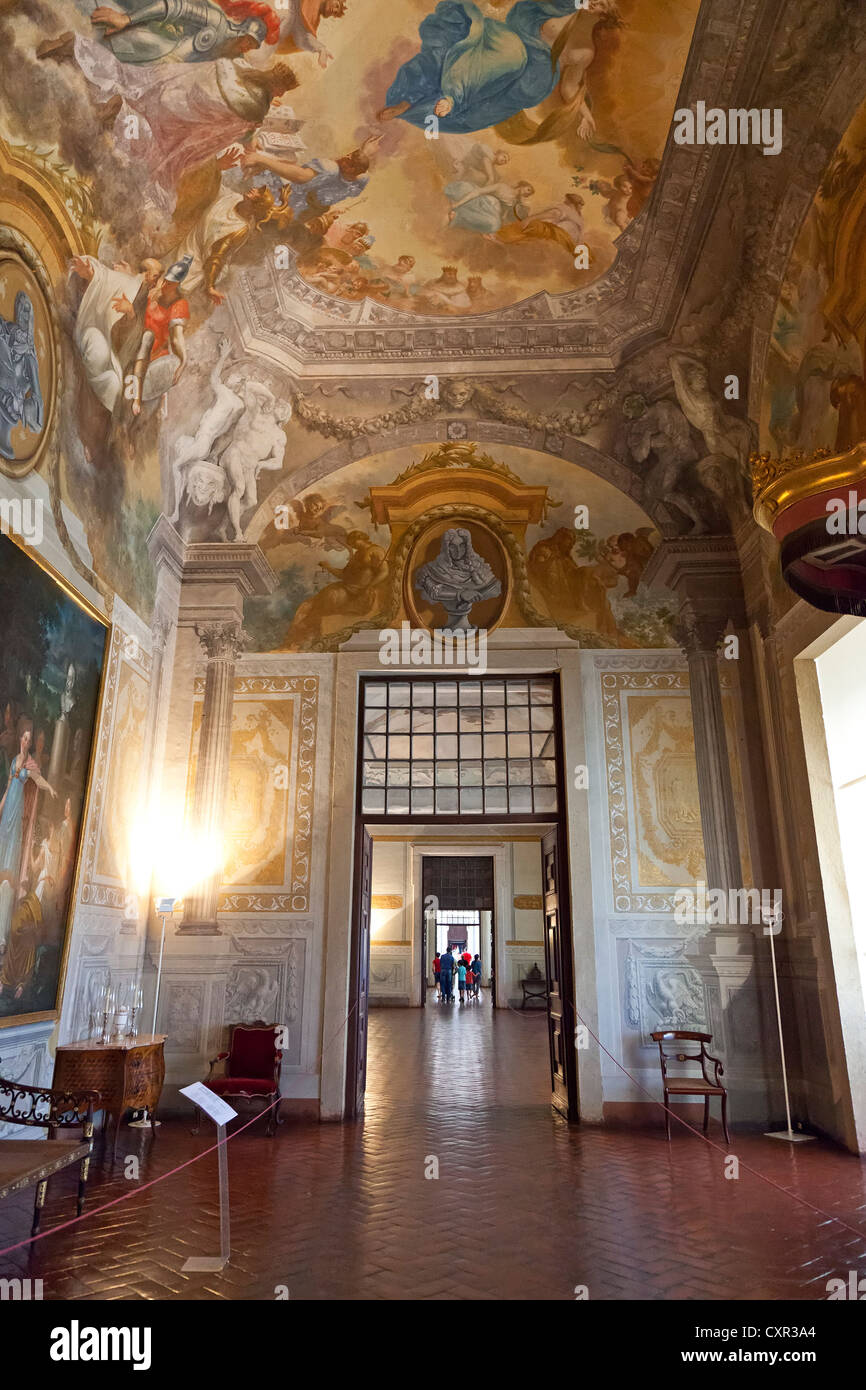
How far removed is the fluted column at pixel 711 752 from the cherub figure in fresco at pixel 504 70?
16.6 ft

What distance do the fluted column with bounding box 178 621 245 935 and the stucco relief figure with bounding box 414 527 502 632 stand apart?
2.36m

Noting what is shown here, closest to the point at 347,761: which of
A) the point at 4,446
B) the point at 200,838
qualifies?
the point at 200,838

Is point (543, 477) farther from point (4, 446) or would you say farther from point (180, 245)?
point (4, 446)

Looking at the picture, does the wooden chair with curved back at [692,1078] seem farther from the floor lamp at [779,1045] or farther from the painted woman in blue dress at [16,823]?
the painted woman in blue dress at [16,823]

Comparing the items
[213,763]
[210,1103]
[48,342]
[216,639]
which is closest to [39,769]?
[210,1103]

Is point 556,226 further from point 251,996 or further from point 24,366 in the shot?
point 251,996

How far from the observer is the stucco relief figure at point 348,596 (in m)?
10.3

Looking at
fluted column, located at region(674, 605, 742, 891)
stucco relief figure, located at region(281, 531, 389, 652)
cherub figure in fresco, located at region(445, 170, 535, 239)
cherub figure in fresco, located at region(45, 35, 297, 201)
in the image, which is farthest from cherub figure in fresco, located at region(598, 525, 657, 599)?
cherub figure in fresco, located at region(45, 35, 297, 201)

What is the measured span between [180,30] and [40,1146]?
7.27m

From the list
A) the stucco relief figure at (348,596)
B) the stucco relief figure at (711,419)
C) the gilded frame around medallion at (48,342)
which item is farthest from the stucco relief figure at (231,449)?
the stucco relief figure at (711,419)

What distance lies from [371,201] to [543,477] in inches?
142

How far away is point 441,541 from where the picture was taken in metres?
10.6

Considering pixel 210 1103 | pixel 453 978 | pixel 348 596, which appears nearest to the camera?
pixel 210 1103
